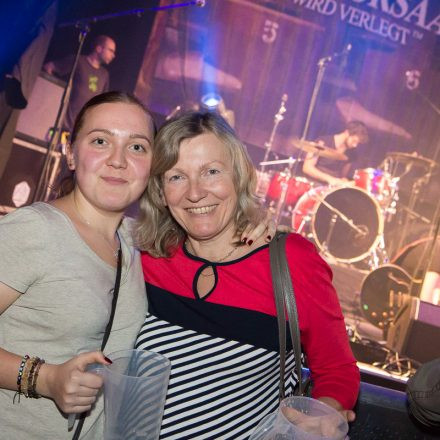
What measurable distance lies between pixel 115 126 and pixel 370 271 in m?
6.15

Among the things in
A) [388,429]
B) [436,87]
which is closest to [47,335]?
[388,429]

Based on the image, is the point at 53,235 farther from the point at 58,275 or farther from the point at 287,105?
the point at 287,105

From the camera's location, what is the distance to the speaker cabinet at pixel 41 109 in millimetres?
6422

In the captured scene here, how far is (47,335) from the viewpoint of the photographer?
4.55 feet

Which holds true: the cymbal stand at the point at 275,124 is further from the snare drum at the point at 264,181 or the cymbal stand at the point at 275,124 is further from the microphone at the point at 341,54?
the microphone at the point at 341,54

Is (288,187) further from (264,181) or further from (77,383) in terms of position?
(77,383)

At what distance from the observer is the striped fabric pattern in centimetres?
160

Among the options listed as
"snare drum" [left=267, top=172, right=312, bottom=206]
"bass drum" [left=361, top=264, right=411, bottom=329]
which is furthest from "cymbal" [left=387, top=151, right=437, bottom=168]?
"bass drum" [left=361, top=264, right=411, bottom=329]

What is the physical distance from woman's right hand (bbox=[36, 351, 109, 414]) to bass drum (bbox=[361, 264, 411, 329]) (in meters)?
6.29

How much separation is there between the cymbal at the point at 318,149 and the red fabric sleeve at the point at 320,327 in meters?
5.83

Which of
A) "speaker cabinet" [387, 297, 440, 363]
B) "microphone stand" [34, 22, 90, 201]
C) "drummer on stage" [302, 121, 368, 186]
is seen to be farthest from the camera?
"drummer on stage" [302, 121, 368, 186]

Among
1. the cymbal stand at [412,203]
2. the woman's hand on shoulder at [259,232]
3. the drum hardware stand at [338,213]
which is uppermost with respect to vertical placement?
the cymbal stand at [412,203]

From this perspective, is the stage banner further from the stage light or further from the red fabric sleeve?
the red fabric sleeve

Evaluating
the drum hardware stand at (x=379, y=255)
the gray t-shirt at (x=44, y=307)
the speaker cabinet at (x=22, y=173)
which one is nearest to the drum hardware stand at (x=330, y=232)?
the drum hardware stand at (x=379, y=255)
